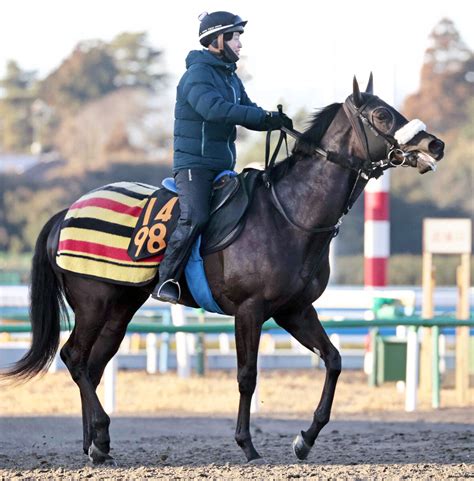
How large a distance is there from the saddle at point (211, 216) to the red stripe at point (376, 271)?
6738 millimetres

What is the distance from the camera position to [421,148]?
6.36 metres

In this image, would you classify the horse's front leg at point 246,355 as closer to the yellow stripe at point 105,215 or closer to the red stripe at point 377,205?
the yellow stripe at point 105,215

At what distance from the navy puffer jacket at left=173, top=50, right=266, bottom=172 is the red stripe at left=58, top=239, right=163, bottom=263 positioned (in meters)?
0.54

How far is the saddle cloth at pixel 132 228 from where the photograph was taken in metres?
6.71

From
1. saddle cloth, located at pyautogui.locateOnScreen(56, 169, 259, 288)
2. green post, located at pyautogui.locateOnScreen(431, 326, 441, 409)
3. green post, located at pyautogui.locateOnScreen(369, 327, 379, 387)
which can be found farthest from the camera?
green post, located at pyautogui.locateOnScreen(369, 327, 379, 387)

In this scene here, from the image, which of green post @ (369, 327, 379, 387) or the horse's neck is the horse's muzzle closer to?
the horse's neck

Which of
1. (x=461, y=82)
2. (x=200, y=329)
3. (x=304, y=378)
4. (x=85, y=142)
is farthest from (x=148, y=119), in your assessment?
(x=200, y=329)

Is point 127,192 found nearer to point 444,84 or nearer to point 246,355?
point 246,355

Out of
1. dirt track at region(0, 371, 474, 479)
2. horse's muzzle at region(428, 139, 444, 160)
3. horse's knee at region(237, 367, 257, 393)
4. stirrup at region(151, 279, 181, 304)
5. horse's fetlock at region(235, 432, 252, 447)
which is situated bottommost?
dirt track at region(0, 371, 474, 479)

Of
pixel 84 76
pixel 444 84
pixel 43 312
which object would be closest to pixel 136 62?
pixel 84 76

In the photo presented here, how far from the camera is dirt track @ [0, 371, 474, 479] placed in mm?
6469

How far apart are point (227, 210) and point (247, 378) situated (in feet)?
2.95

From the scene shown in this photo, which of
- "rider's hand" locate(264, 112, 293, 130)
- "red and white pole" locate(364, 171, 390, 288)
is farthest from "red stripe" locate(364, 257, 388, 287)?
"rider's hand" locate(264, 112, 293, 130)

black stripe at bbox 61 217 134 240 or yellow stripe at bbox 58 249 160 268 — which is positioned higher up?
black stripe at bbox 61 217 134 240
